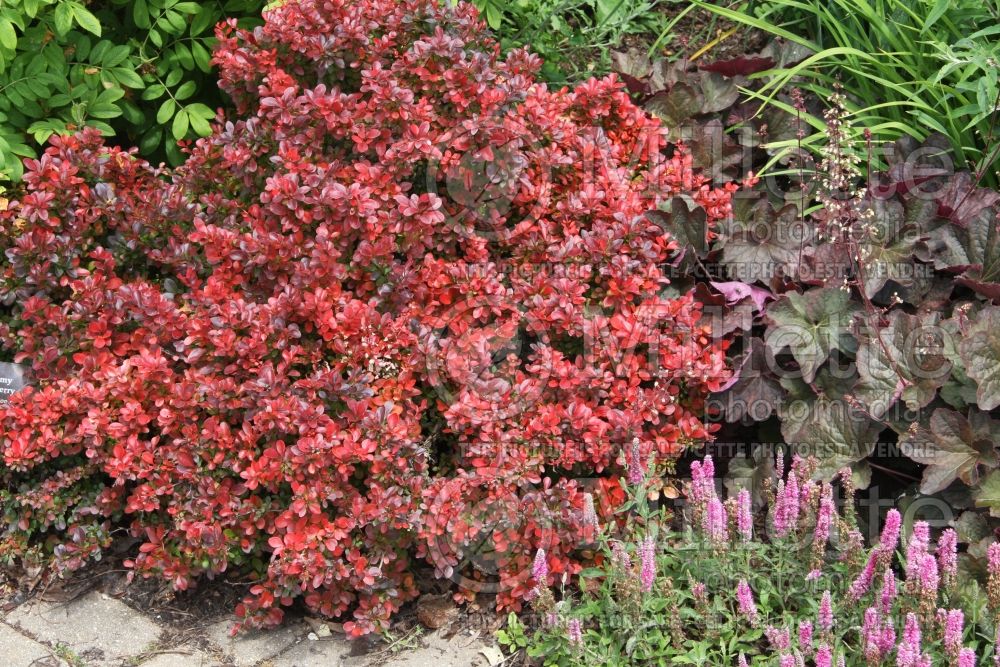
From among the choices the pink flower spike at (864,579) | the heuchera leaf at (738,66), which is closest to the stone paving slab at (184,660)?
the pink flower spike at (864,579)

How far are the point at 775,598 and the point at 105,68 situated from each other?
109 inches

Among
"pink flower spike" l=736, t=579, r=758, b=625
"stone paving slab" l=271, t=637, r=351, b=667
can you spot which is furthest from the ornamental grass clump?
"stone paving slab" l=271, t=637, r=351, b=667

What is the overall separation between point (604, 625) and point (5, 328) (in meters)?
2.01

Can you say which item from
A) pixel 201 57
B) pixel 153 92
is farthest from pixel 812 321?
pixel 153 92

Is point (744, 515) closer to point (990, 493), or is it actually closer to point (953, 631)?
point (953, 631)

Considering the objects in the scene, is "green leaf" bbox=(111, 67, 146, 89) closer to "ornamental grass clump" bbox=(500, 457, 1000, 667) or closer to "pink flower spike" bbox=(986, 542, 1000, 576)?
"ornamental grass clump" bbox=(500, 457, 1000, 667)

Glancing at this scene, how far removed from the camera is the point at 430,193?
2918 mm

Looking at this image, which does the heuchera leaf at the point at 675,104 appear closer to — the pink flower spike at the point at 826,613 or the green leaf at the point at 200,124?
the green leaf at the point at 200,124

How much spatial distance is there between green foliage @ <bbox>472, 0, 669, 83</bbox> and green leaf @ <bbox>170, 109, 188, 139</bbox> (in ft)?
4.30

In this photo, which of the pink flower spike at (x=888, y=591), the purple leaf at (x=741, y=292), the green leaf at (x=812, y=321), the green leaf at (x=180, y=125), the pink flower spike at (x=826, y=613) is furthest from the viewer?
the green leaf at (x=180, y=125)

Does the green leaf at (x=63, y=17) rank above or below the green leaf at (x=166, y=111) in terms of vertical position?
above

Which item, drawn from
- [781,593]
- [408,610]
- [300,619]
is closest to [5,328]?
[300,619]

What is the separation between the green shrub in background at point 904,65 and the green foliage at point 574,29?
21.9 inches

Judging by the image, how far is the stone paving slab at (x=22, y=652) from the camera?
2.84 m
